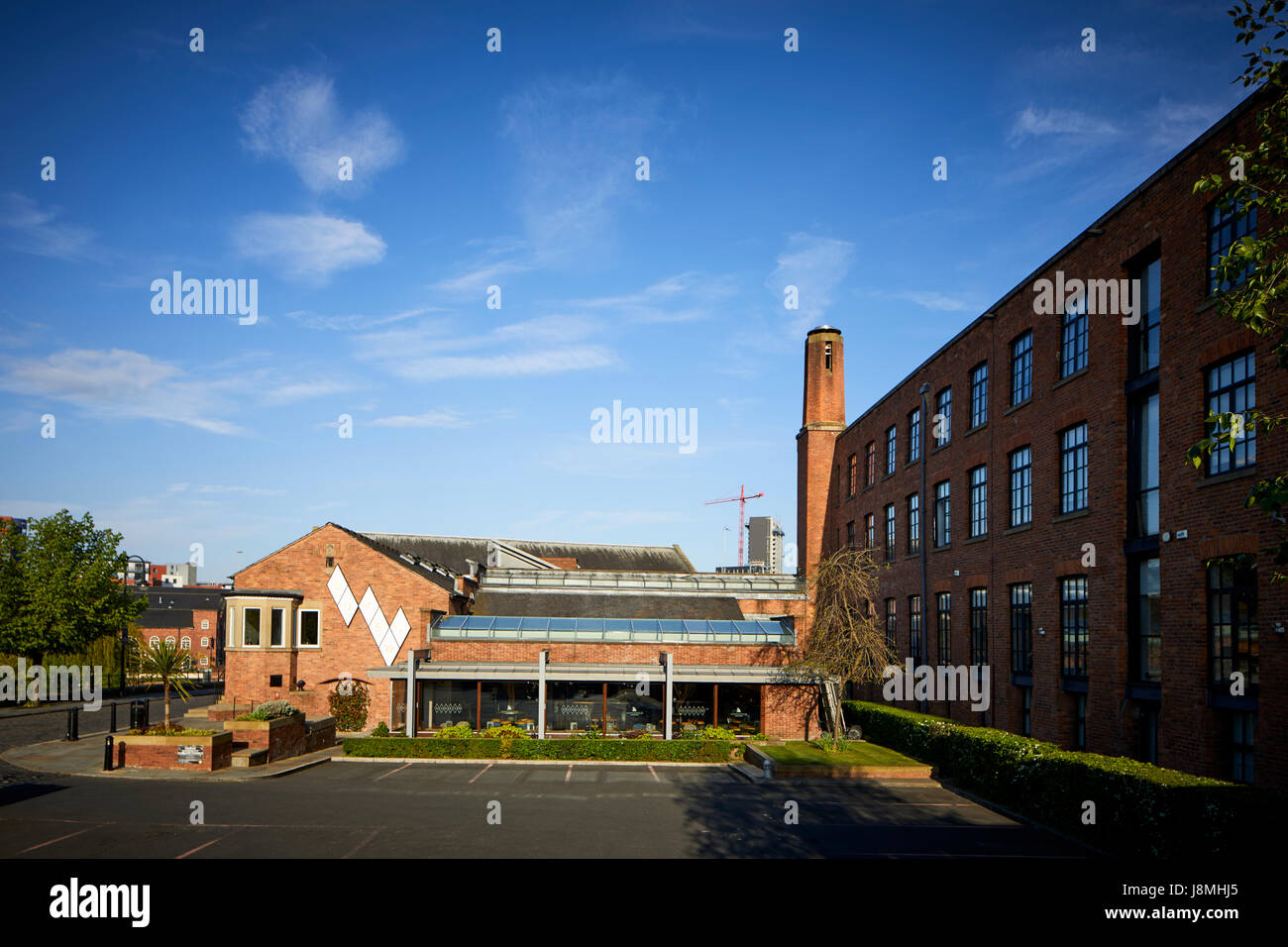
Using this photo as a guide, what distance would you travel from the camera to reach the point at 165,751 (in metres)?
25.5

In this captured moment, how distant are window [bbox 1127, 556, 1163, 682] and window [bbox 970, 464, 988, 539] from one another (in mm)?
8352

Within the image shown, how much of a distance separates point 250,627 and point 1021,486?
2742cm

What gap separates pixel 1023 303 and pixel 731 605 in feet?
60.4

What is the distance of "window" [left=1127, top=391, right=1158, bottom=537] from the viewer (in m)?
20.7

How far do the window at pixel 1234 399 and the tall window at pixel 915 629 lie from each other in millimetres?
18398

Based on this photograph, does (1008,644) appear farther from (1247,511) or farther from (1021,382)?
(1247,511)

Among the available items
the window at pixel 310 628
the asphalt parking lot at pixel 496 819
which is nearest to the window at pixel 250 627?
the window at pixel 310 628

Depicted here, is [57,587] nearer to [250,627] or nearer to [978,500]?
[250,627]

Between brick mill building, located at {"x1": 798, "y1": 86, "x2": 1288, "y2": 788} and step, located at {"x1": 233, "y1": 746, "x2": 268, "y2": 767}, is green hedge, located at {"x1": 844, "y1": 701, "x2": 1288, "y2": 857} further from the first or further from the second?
step, located at {"x1": 233, "y1": 746, "x2": 268, "y2": 767}

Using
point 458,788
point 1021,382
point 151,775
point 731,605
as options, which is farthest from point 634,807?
point 731,605

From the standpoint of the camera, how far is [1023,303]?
27.2 meters
